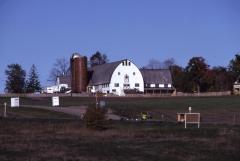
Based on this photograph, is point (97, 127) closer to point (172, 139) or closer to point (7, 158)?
point (172, 139)

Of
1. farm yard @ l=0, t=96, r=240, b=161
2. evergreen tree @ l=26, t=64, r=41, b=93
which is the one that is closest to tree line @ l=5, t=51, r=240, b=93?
evergreen tree @ l=26, t=64, r=41, b=93

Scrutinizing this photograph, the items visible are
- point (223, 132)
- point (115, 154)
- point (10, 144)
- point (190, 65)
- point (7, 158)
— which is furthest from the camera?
point (190, 65)

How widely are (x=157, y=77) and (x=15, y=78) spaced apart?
1448 inches

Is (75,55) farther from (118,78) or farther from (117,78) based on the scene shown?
(118,78)

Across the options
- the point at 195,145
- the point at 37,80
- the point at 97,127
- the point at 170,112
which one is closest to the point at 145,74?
the point at 37,80

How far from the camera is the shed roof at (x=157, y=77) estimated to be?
161m

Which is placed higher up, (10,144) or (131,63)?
(131,63)

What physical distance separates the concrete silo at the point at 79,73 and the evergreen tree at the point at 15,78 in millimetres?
15812

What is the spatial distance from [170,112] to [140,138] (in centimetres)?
3914

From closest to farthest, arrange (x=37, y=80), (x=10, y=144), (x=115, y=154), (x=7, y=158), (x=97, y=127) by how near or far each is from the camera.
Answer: (x=7, y=158)
(x=115, y=154)
(x=10, y=144)
(x=97, y=127)
(x=37, y=80)

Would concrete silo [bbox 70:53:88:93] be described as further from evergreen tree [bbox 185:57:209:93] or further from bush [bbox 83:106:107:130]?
bush [bbox 83:106:107:130]

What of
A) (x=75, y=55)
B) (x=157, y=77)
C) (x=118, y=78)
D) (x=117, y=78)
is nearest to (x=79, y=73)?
(x=75, y=55)

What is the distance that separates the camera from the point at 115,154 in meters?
23.6

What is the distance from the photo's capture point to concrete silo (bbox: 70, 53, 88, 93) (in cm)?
15075
